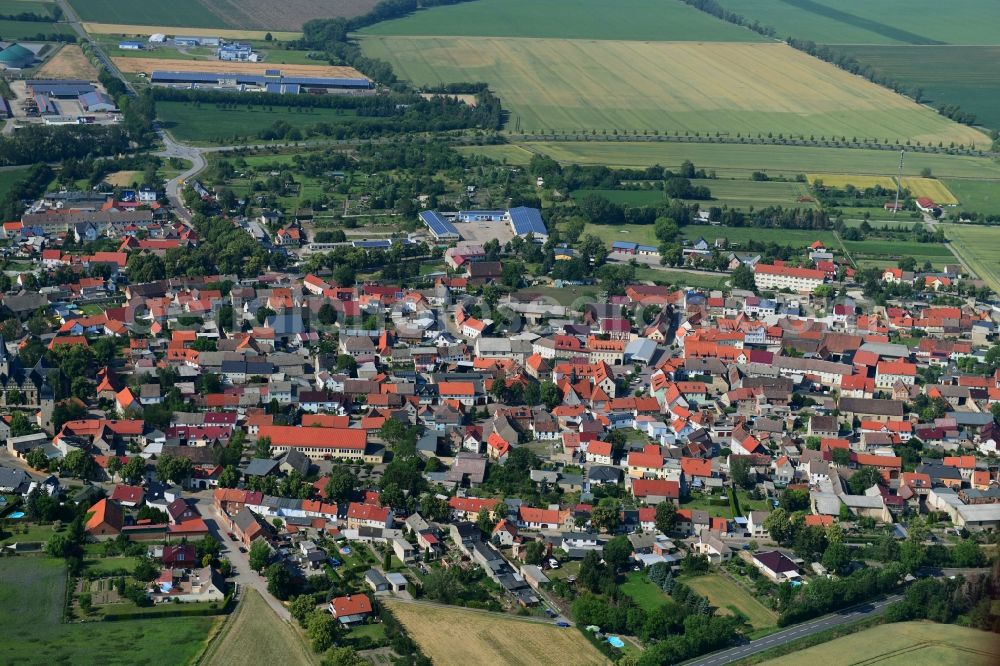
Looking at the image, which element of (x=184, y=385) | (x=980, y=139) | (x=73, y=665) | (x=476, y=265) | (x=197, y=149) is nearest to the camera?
(x=73, y=665)

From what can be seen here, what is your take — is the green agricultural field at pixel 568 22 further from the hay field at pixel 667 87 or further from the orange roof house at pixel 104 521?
the orange roof house at pixel 104 521

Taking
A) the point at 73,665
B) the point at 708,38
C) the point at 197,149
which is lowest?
the point at 73,665

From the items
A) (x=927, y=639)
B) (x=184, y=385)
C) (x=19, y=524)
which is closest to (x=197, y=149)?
(x=184, y=385)

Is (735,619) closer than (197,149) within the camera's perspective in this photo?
Yes

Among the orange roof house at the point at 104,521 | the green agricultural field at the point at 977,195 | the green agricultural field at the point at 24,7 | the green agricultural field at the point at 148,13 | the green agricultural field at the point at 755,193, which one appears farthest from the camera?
the green agricultural field at the point at 148,13

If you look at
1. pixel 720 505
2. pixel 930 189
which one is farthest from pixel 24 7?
pixel 720 505

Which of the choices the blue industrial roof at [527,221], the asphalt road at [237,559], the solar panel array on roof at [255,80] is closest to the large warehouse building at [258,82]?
the solar panel array on roof at [255,80]

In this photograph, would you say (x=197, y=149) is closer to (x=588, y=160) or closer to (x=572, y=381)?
A: (x=588, y=160)

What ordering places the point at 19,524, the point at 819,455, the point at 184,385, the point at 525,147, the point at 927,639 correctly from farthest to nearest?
the point at 525,147 < the point at 184,385 < the point at 819,455 < the point at 19,524 < the point at 927,639
